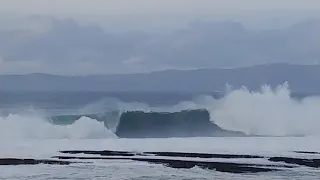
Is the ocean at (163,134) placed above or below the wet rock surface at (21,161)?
above

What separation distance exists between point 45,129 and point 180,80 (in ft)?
2.06

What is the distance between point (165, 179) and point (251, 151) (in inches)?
15.8

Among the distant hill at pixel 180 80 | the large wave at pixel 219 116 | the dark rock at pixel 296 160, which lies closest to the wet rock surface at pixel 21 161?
the large wave at pixel 219 116

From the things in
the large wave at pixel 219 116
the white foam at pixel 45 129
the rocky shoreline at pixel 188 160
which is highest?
the large wave at pixel 219 116

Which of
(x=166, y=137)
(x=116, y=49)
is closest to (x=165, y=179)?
(x=166, y=137)

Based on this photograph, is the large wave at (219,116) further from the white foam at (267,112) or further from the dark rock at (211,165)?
the dark rock at (211,165)

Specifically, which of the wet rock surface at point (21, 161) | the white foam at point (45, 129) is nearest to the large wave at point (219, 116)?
the white foam at point (45, 129)

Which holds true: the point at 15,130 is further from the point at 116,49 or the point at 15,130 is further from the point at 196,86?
the point at 196,86

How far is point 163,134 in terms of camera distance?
323cm

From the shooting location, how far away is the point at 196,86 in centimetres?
321

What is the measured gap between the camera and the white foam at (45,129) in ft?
10.4

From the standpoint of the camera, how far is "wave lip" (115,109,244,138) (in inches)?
126

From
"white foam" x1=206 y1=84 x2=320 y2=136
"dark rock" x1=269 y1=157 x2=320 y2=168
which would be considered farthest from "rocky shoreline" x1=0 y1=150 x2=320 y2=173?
"white foam" x1=206 y1=84 x2=320 y2=136

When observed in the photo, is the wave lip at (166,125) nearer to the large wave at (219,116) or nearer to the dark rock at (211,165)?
the large wave at (219,116)
